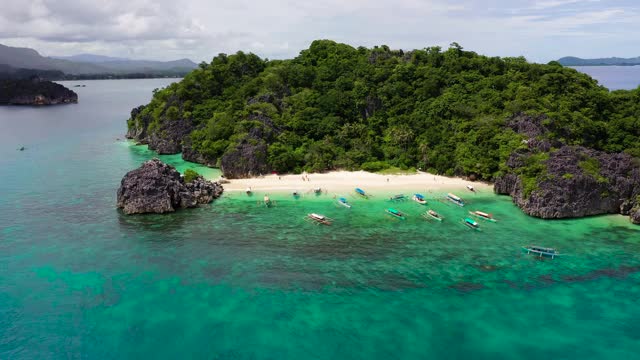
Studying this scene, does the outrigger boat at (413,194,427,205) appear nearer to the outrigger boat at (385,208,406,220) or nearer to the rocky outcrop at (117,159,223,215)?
the outrigger boat at (385,208,406,220)

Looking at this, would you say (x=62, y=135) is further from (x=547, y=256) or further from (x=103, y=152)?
(x=547, y=256)

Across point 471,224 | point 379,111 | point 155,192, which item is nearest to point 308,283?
point 471,224

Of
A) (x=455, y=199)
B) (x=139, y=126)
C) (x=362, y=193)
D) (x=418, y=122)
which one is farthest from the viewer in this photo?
(x=139, y=126)

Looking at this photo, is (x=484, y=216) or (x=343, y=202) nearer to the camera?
(x=484, y=216)

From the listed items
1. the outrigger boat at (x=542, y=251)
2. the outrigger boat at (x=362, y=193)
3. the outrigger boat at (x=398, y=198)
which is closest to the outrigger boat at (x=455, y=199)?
the outrigger boat at (x=398, y=198)

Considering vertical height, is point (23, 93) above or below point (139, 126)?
above

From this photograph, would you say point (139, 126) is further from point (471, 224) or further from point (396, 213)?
point (471, 224)

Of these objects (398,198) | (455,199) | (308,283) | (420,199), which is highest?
(455,199)

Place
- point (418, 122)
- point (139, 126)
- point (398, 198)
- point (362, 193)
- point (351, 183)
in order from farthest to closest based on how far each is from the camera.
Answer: point (139, 126), point (418, 122), point (351, 183), point (362, 193), point (398, 198)

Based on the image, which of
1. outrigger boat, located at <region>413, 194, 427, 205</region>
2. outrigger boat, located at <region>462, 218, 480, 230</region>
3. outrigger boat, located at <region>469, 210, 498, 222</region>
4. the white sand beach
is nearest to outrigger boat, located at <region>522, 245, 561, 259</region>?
outrigger boat, located at <region>462, 218, 480, 230</region>
